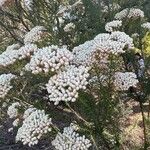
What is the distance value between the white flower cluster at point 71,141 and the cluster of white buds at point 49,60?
0.52 m

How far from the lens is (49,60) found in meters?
2.77

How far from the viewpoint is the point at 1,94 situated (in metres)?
3.10

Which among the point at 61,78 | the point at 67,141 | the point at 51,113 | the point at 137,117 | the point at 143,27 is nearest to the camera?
the point at 61,78

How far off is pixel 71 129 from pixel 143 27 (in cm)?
181

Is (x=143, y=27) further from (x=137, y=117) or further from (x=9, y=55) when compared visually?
(x=9, y=55)

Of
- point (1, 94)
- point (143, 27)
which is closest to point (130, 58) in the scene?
point (143, 27)

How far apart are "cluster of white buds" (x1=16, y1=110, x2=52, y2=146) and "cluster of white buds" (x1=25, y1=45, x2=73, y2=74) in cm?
39

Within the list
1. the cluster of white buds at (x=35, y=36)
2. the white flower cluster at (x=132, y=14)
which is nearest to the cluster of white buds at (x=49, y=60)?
the cluster of white buds at (x=35, y=36)

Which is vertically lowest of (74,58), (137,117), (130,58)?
(137,117)

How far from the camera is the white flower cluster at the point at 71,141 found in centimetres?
301

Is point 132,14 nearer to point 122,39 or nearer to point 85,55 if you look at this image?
point 122,39

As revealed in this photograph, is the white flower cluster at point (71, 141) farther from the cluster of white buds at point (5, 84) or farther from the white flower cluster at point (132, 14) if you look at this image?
the white flower cluster at point (132, 14)

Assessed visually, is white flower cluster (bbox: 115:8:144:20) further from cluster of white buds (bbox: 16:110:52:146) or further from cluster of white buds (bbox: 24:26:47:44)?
cluster of white buds (bbox: 16:110:52:146)

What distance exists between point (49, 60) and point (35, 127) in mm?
494
